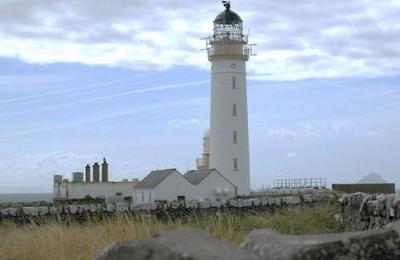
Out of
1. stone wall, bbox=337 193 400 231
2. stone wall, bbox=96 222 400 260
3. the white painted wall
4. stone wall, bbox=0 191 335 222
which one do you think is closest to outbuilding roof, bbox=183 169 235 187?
the white painted wall

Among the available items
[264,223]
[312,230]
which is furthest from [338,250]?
[264,223]

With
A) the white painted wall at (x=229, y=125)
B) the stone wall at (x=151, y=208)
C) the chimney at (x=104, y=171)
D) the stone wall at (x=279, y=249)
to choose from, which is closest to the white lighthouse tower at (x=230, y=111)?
the white painted wall at (x=229, y=125)

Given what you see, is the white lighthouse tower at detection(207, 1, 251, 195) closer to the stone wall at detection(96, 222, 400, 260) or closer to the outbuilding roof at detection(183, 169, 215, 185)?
the outbuilding roof at detection(183, 169, 215, 185)

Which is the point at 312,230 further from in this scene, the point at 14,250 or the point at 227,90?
the point at 227,90

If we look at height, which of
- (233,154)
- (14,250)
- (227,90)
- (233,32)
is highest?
(233,32)

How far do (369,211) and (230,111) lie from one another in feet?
93.2

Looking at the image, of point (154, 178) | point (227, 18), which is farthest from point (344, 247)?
point (227, 18)

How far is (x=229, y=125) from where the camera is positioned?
37719 mm

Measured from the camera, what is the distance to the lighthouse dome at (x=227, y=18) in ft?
134

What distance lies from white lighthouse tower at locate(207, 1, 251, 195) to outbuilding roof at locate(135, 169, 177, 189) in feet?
10.8

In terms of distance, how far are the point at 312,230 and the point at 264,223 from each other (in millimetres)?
1170

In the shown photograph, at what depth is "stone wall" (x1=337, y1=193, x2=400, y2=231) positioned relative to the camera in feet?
27.0

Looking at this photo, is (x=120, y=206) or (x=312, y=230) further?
(x=120, y=206)

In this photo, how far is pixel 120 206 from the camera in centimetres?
1747
